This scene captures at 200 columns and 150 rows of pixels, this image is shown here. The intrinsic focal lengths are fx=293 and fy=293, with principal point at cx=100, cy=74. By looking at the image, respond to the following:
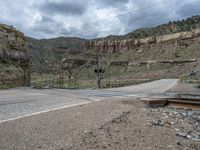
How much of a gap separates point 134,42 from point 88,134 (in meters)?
130

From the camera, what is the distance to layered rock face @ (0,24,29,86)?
93.6ft

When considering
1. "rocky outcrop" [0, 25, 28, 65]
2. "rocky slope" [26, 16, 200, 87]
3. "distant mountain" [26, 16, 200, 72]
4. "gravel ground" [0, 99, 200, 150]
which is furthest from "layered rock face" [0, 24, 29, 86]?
"distant mountain" [26, 16, 200, 72]

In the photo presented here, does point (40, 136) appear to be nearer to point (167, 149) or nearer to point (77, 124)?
point (77, 124)

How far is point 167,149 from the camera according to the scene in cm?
599

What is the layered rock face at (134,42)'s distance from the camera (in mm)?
110750

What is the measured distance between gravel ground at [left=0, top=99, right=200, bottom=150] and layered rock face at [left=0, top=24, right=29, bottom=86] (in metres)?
19.6

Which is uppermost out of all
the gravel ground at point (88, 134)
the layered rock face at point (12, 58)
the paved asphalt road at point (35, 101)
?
the layered rock face at point (12, 58)

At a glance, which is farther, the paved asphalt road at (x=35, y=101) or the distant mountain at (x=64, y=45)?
the distant mountain at (x=64, y=45)

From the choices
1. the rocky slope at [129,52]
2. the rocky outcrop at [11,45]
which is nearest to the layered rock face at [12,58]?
the rocky outcrop at [11,45]

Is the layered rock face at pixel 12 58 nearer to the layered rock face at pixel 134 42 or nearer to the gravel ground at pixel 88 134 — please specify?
the gravel ground at pixel 88 134

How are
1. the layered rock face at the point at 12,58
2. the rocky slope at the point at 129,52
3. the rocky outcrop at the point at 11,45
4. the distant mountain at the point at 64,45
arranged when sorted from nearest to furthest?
the layered rock face at the point at 12,58
the rocky outcrop at the point at 11,45
the rocky slope at the point at 129,52
the distant mountain at the point at 64,45

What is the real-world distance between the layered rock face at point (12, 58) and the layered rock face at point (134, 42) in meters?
82.4

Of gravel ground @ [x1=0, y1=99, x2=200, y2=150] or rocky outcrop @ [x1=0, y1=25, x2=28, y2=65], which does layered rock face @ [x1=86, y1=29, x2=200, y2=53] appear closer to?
rocky outcrop @ [x1=0, y1=25, x2=28, y2=65]

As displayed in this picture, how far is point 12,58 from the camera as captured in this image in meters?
33.0
